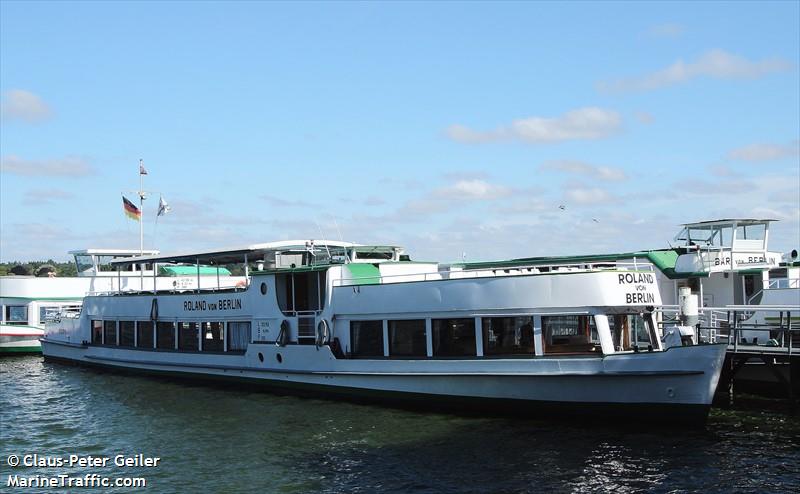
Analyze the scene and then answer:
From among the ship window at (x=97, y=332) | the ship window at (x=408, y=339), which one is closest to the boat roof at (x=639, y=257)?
the ship window at (x=408, y=339)

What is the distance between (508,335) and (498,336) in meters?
0.27

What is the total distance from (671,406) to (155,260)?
61.6ft

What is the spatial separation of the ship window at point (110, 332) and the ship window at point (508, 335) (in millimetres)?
17925

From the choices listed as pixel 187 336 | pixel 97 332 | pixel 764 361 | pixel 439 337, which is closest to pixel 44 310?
pixel 97 332

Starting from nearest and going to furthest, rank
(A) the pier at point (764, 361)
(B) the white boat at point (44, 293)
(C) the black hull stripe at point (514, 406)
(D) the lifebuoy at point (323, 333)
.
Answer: (C) the black hull stripe at point (514, 406)
(A) the pier at point (764, 361)
(D) the lifebuoy at point (323, 333)
(B) the white boat at point (44, 293)

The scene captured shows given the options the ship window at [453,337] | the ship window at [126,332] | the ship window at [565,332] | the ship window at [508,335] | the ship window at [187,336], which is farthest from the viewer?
the ship window at [126,332]

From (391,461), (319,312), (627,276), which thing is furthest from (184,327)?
(627,276)

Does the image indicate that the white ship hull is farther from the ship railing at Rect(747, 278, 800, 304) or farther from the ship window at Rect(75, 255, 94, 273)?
the ship window at Rect(75, 255, 94, 273)

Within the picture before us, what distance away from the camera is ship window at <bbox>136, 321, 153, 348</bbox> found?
2920cm

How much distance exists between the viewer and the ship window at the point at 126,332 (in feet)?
98.8

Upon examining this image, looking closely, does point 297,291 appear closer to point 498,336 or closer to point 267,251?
point 267,251

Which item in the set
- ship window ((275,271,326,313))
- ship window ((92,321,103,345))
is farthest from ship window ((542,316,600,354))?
ship window ((92,321,103,345))

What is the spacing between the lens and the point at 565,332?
60.6ft

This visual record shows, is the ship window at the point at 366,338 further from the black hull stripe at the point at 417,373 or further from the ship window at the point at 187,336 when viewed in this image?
the ship window at the point at 187,336
